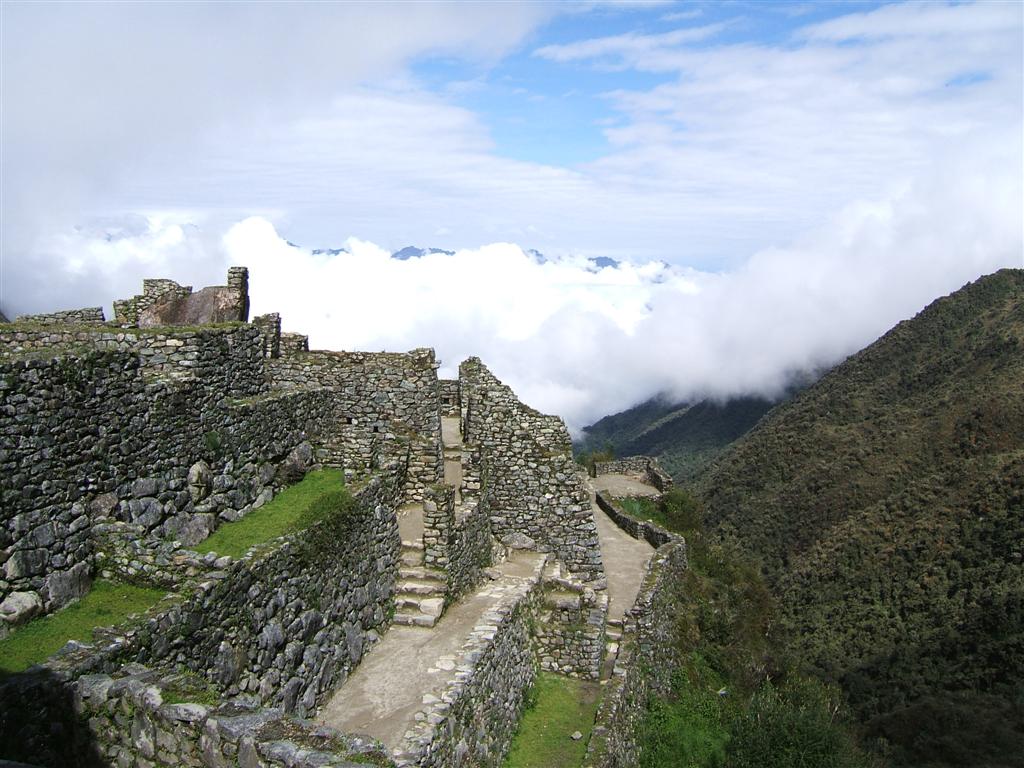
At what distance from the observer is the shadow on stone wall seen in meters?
5.32

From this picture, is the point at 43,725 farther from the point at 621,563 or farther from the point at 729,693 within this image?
the point at 621,563

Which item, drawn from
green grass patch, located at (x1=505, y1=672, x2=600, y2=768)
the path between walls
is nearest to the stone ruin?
green grass patch, located at (x1=505, y1=672, x2=600, y2=768)

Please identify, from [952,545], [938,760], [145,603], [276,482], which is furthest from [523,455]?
[952,545]

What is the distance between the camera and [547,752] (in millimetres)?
10742

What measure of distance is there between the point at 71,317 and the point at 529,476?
880cm

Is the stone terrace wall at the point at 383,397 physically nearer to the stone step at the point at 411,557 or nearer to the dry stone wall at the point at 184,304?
the stone step at the point at 411,557

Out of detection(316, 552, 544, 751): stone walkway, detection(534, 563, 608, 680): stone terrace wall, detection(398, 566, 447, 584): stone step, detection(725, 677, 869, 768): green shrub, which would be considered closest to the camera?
detection(316, 552, 544, 751): stone walkway

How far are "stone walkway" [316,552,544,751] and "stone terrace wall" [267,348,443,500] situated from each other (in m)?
2.81

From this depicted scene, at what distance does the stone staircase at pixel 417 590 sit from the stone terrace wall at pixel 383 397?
1.64 m

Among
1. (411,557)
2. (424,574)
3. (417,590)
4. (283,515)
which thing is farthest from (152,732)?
(411,557)

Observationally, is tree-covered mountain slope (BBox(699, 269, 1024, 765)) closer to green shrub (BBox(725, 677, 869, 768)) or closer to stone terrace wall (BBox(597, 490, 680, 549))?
stone terrace wall (BBox(597, 490, 680, 549))

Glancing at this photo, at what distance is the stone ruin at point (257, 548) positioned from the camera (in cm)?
559

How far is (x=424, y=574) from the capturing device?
11.7 metres

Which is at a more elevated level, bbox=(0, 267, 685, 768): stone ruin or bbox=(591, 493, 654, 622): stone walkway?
bbox=(0, 267, 685, 768): stone ruin
